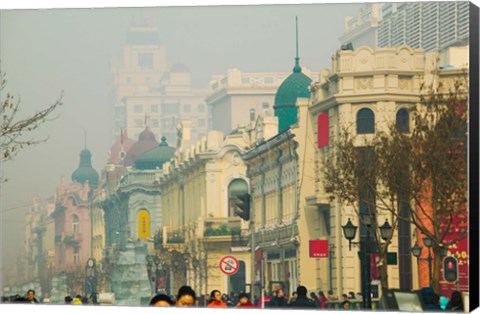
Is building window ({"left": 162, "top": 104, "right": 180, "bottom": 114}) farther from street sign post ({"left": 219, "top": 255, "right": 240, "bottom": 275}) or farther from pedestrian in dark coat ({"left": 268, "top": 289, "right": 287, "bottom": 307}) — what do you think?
pedestrian in dark coat ({"left": 268, "top": 289, "right": 287, "bottom": 307})

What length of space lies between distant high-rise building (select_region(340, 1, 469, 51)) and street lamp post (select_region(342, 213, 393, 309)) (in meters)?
4.15

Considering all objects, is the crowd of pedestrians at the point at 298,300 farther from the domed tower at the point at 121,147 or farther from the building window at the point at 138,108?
the building window at the point at 138,108

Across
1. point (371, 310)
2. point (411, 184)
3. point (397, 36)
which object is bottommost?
point (371, 310)

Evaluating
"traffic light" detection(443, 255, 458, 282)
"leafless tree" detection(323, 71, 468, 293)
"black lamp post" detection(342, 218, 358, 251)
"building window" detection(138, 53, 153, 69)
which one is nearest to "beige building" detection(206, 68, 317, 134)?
"building window" detection(138, 53, 153, 69)

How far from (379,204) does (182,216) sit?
6.67 meters

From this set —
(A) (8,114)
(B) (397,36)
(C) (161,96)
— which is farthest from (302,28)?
(A) (8,114)

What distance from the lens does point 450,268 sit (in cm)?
3966

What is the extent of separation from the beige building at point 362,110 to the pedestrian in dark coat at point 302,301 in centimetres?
149

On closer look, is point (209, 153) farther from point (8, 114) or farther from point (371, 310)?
point (371, 310)

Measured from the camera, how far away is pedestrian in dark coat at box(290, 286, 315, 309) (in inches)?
1590

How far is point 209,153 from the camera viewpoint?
48250 millimetres

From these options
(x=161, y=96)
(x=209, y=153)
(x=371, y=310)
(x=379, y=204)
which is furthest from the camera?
(x=209, y=153)

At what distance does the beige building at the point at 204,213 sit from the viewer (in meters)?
45.2

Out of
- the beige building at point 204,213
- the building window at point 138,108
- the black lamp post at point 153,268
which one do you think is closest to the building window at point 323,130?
the beige building at point 204,213
